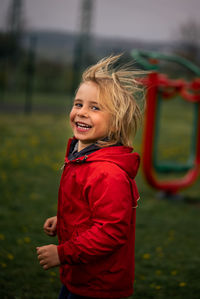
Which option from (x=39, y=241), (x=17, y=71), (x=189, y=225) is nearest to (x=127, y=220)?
(x=39, y=241)

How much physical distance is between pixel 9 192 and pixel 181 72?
13553 mm

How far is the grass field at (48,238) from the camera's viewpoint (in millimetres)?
2984

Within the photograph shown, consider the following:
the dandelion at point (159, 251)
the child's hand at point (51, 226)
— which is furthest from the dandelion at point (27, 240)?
the child's hand at point (51, 226)

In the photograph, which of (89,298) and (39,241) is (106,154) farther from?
(39,241)

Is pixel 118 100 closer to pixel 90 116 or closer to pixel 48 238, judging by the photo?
pixel 90 116

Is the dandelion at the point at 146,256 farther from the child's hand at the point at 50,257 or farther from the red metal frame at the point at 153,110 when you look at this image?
the child's hand at the point at 50,257

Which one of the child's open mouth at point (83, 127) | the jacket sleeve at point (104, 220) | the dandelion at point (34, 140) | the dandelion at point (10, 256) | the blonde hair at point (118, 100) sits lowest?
the dandelion at point (10, 256)

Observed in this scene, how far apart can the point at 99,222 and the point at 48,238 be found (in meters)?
2.39

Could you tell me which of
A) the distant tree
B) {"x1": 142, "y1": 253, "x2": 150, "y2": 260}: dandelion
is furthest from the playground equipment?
the distant tree

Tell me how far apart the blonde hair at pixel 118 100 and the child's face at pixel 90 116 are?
2 cm

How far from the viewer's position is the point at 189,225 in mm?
4613

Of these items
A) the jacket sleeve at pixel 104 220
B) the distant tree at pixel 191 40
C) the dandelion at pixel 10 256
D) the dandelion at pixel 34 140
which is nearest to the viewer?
the jacket sleeve at pixel 104 220

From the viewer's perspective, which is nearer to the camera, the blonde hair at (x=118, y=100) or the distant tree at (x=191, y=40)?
the blonde hair at (x=118, y=100)

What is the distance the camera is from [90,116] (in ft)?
5.65
